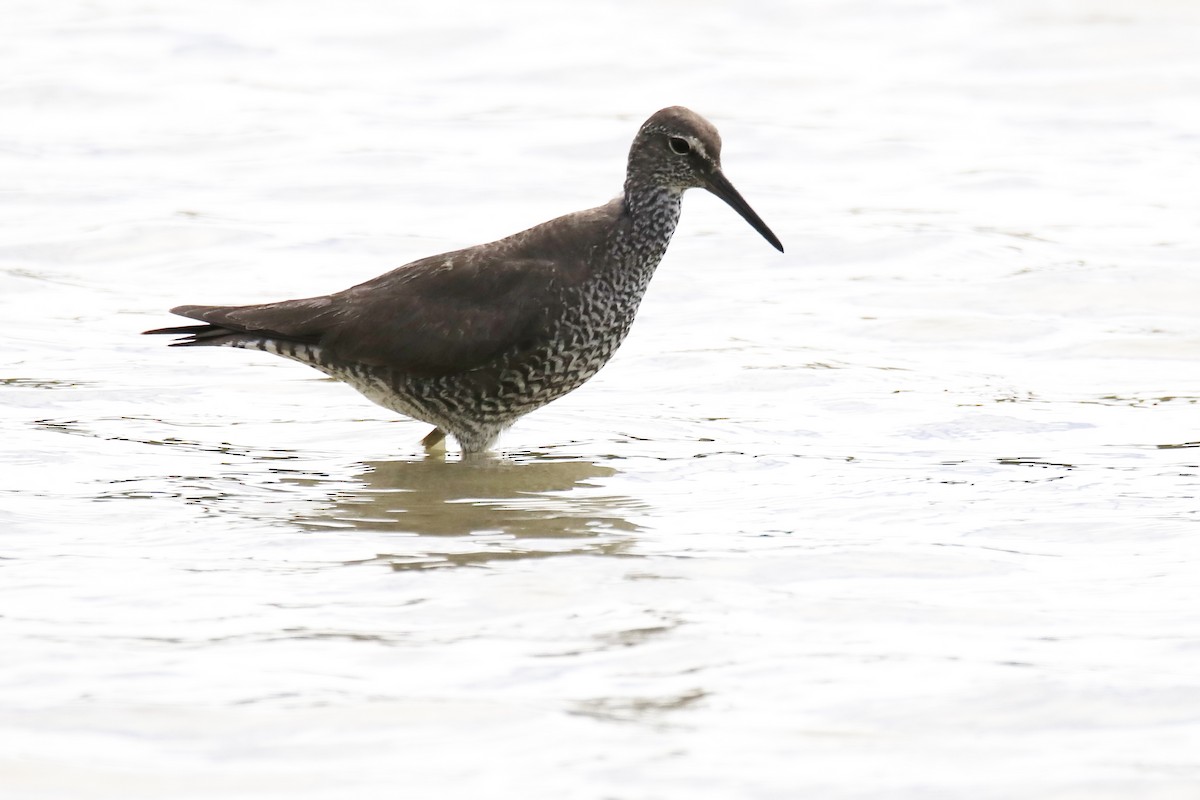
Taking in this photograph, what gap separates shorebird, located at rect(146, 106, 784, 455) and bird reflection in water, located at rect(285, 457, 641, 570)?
0.40 metres

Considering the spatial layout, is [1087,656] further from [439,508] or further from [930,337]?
[930,337]

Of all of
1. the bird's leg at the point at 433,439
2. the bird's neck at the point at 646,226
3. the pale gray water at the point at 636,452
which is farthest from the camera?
the bird's leg at the point at 433,439

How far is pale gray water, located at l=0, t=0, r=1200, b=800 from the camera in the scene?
18.7 ft

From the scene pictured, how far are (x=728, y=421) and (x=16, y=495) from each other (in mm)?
3814

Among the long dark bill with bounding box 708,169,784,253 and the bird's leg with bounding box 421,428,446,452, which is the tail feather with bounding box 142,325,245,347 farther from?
the long dark bill with bounding box 708,169,784,253

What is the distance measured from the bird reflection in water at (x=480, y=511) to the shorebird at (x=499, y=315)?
40cm

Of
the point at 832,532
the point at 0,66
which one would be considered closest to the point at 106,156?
the point at 0,66

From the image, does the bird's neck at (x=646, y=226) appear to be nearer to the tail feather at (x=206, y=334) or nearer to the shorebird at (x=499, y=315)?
the shorebird at (x=499, y=315)

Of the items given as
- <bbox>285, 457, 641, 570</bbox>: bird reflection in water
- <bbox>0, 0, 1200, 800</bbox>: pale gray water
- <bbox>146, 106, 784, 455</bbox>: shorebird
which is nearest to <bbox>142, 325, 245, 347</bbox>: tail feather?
<bbox>146, 106, 784, 455</bbox>: shorebird

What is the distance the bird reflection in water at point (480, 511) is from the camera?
299 inches

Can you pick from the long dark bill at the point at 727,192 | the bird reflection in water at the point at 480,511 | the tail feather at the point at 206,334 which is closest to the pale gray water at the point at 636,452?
the bird reflection in water at the point at 480,511

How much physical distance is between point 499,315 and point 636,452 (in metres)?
1.03

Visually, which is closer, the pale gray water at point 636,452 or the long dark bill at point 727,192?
the pale gray water at point 636,452

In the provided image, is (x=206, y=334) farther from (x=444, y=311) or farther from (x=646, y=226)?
(x=646, y=226)
